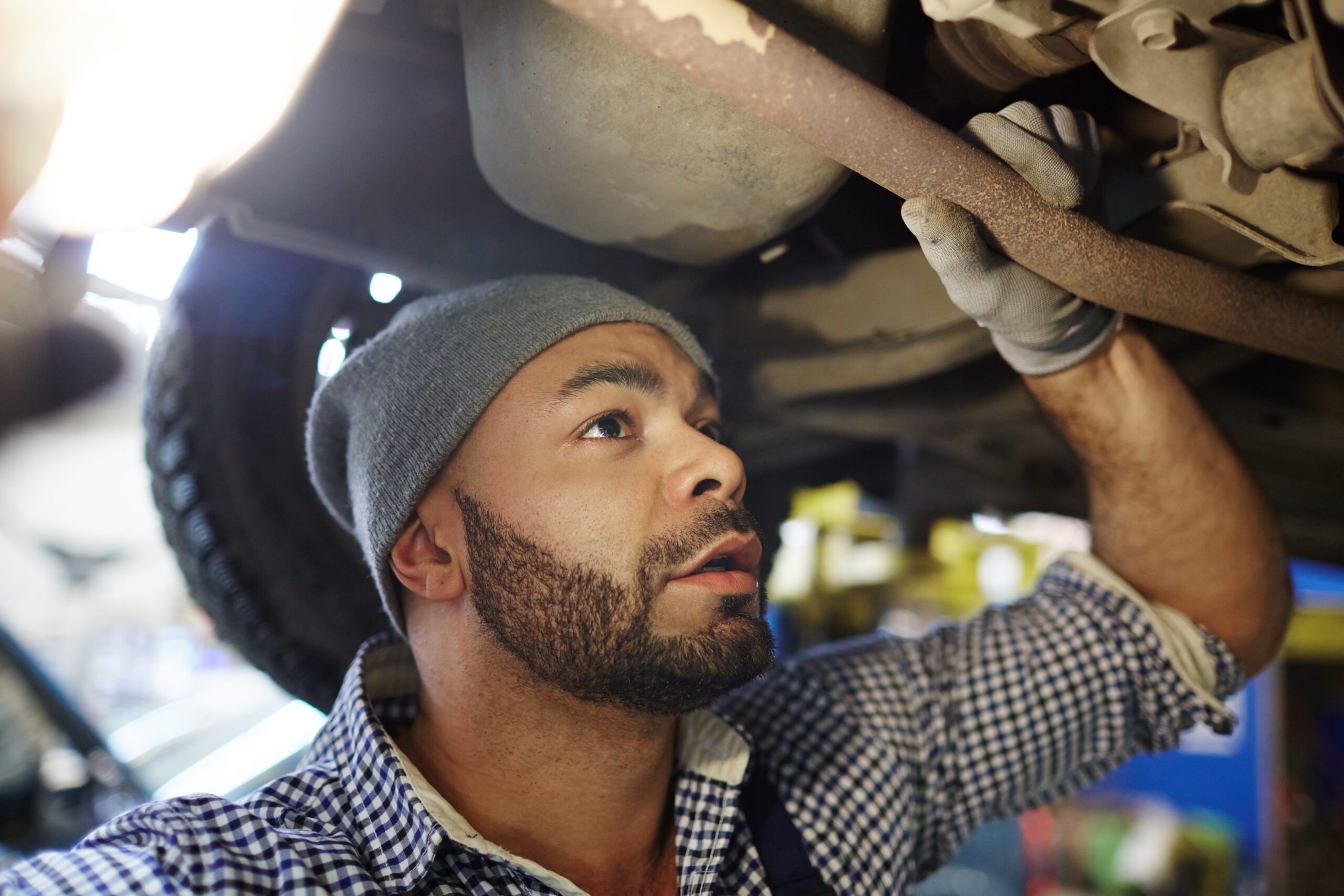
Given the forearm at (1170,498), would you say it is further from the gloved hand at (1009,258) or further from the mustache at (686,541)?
the mustache at (686,541)

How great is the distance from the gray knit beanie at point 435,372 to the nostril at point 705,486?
0.22m

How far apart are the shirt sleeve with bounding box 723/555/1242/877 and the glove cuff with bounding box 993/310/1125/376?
37cm

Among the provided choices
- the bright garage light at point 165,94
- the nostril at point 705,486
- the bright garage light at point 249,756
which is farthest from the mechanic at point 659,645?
the bright garage light at point 249,756

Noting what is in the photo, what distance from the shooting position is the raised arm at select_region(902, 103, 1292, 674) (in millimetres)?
873

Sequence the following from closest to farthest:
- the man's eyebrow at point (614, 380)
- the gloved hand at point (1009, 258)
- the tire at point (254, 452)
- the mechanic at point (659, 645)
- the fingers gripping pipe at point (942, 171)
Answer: the fingers gripping pipe at point (942, 171), the gloved hand at point (1009, 258), the mechanic at point (659, 645), the man's eyebrow at point (614, 380), the tire at point (254, 452)

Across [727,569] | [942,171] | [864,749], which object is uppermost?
[942,171]

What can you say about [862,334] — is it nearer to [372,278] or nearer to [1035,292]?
[1035,292]

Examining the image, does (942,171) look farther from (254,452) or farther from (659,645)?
(254,452)

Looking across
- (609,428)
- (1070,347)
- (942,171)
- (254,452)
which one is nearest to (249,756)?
(254,452)

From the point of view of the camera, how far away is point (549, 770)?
87cm

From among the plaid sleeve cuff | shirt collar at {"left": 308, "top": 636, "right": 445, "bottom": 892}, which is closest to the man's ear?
shirt collar at {"left": 308, "top": 636, "right": 445, "bottom": 892}

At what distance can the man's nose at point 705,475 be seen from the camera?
2.64 feet

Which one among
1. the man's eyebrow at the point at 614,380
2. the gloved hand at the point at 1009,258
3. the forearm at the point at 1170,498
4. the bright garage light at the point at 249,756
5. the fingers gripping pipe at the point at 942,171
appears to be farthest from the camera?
the bright garage light at the point at 249,756

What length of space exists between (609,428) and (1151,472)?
2.25 feet
